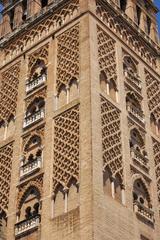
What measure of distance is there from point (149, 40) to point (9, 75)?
5.92 m

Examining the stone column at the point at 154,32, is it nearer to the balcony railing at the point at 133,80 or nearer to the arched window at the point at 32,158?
the balcony railing at the point at 133,80

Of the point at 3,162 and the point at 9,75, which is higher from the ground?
the point at 9,75

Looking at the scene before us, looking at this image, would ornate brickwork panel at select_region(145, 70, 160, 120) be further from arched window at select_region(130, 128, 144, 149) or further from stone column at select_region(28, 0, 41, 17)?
stone column at select_region(28, 0, 41, 17)

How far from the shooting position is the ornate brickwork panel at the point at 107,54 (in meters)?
17.4

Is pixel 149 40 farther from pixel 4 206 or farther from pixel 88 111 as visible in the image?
pixel 4 206

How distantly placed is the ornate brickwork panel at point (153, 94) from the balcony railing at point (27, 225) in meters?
6.39

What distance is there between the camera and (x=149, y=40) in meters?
21.8

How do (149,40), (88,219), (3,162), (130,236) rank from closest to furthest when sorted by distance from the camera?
(88,219) → (130,236) → (3,162) → (149,40)

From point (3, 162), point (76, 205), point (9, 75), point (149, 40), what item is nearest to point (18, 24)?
point (9, 75)

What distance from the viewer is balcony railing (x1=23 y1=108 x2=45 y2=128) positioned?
17005mm

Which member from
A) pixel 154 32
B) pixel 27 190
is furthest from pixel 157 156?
pixel 154 32

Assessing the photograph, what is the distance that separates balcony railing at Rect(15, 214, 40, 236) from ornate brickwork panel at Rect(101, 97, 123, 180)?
2.33 meters

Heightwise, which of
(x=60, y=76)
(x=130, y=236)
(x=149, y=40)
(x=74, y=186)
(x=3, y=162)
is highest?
(x=149, y=40)

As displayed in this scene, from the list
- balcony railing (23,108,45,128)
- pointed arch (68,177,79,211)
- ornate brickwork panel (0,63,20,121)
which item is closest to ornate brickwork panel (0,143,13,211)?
balcony railing (23,108,45,128)
